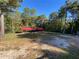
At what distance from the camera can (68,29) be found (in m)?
15.6

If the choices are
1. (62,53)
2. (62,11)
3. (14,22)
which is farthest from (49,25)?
(62,53)

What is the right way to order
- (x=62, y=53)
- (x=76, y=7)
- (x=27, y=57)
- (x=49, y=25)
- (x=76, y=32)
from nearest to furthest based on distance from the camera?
(x=27, y=57) < (x=62, y=53) < (x=76, y=32) < (x=76, y=7) < (x=49, y=25)

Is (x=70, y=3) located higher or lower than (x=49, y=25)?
higher

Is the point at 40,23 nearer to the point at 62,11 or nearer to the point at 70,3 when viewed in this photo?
the point at 62,11

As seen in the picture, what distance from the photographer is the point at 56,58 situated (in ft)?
19.1

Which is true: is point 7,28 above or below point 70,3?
below

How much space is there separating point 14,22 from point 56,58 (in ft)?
26.9

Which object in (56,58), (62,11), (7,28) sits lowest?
(56,58)

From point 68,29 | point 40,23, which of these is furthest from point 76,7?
point 40,23

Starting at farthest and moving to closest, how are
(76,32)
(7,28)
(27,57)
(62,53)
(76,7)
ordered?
(76,7), (76,32), (7,28), (62,53), (27,57)

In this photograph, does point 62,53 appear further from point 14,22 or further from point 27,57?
point 14,22

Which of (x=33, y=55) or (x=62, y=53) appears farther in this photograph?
(x=62, y=53)

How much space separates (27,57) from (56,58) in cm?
110

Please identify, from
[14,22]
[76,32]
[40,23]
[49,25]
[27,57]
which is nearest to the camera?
[27,57]
